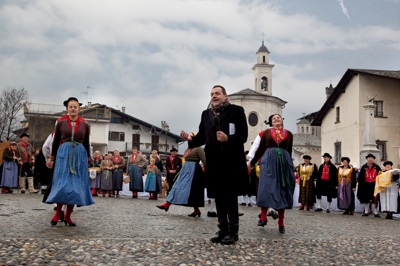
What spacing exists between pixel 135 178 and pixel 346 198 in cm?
875

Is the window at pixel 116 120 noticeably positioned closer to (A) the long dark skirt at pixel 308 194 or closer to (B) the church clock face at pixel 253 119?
(B) the church clock face at pixel 253 119

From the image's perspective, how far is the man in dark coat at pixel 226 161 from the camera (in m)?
6.42

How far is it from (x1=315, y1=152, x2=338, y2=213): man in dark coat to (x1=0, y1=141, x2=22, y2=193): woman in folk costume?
11258 millimetres

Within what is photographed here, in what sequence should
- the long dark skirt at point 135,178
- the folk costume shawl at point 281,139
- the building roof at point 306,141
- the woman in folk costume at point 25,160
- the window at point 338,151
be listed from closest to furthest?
the folk costume shawl at point 281,139 < the woman in folk costume at point 25,160 < the long dark skirt at point 135,178 < the window at point 338,151 < the building roof at point 306,141

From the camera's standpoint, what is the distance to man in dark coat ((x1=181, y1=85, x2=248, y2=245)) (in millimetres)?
6418

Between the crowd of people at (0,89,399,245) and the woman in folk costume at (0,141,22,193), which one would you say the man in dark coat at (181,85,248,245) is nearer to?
the crowd of people at (0,89,399,245)

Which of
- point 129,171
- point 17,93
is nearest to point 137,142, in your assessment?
point 17,93

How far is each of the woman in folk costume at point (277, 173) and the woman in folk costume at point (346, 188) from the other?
857 centimetres

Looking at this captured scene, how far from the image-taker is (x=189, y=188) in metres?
10.8

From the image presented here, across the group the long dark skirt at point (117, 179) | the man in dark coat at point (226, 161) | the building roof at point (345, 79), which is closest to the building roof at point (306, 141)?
the building roof at point (345, 79)

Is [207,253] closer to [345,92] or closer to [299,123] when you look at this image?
[345,92]

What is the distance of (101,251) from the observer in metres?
5.32

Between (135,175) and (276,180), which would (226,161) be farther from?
(135,175)

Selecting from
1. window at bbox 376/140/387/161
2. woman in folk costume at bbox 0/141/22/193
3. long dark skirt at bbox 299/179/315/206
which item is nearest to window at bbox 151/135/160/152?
window at bbox 376/140/387/161
